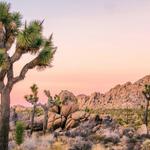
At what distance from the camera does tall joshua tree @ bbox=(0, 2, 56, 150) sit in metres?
21.1

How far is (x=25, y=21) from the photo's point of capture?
22.4 meters

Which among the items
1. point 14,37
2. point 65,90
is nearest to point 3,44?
point 14,37

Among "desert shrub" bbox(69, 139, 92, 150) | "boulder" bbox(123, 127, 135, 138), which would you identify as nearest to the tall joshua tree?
"desert shrub" bbox(69, 139, 92, 150)

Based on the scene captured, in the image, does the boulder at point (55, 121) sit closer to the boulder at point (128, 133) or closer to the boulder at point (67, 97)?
the boulder at point (67, 97)

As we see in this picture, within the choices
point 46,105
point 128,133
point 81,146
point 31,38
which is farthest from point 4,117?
point 46,105

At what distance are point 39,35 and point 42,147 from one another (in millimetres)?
6967

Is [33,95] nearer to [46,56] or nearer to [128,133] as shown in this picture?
[128,133]

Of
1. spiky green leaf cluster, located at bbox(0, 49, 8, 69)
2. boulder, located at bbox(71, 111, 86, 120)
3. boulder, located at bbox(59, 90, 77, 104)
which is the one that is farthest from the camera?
boulder, located at bbox(59, 90, 77, 104)

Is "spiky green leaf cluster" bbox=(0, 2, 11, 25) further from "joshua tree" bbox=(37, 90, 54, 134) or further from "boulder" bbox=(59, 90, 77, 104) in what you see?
"boulder" bbox=(59, 90, 77, 104)

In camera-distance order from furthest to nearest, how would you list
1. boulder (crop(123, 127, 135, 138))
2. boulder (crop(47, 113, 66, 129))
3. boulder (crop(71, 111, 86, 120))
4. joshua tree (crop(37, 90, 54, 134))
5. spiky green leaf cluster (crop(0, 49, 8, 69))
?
1. boulder (crop(71, 111, 86, 120))
2. boulder (crop(47, 113, 66, 129))
3. joshua tree (crop(37, 90, 54, 134))
4. boulder (crop(123, 127, 135, 138))
5. spiky green leaf cluster (crop(0, 49, 8, 69))

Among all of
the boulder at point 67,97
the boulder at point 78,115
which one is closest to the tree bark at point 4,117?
Result: the boulder at point 78,115

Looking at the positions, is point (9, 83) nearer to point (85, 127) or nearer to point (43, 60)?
point (43, 60)

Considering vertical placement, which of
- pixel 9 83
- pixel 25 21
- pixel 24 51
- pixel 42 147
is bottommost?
pixel 42 147

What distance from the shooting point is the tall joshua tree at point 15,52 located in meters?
21.1
